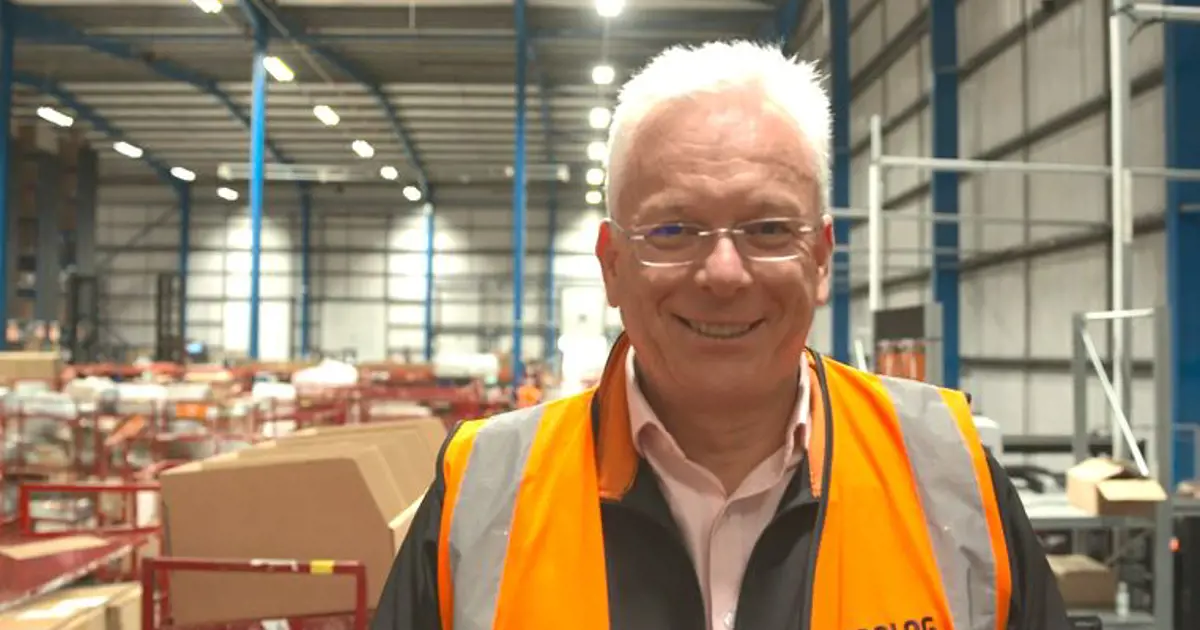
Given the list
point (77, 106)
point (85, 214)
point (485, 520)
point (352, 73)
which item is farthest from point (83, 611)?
point (77, 106)

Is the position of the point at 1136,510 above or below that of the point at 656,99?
below

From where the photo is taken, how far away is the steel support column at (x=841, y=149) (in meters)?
14.9

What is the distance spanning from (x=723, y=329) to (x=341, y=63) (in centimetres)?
1898

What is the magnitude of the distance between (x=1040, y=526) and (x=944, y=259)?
27.0ft

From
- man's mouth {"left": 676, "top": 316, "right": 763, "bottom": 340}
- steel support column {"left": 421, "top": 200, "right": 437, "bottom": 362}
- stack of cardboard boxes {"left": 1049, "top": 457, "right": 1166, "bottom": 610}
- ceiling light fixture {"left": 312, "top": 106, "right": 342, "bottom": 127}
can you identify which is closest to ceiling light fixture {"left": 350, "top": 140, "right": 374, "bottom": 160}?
steel support column {"left": 421, "top": 200, "right": 437, "bottom": 362}

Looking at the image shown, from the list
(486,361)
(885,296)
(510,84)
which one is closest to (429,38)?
(510,84)

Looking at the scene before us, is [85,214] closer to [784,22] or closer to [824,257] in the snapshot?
[784,22]

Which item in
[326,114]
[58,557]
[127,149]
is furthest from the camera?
[127,149]

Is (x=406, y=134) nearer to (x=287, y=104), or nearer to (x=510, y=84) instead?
(x=287, y=104)

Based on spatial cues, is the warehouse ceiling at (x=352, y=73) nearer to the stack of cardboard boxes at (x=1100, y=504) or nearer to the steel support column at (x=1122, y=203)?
the steel support column at (x=1122, y=203)

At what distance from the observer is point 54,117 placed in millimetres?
21422

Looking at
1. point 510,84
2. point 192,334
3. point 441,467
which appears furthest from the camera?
point 192,334

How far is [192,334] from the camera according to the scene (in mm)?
29516

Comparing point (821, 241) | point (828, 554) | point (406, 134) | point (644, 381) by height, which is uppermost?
point (406, 134)
